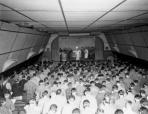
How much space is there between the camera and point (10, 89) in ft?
27.9

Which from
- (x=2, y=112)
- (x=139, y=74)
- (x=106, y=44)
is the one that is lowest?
(x=2, y=112)

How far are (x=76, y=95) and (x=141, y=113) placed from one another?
2.24 meters

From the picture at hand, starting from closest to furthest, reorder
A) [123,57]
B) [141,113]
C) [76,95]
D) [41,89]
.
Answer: [141,113], [76,95], [41,89], [123,57]

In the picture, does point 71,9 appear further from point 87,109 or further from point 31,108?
point 31,108

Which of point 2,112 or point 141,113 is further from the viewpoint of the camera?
point 2,112

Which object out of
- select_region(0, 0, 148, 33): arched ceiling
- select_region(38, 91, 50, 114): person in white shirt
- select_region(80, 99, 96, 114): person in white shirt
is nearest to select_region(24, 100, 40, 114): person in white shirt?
select_region(38, 91, 50, 114): person in white shirt

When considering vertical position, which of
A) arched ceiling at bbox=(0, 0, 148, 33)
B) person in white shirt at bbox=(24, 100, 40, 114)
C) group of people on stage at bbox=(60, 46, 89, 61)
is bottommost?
person in white shirt at bbox=(24, 100, 40, 114)

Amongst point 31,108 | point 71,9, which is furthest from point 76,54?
point 71,9

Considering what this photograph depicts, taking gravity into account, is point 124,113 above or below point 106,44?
below

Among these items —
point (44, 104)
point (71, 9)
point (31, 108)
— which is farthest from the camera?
point (44, 104)

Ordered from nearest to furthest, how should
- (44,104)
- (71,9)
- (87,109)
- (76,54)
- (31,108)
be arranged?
(71,9) < (87,109) < (31,108) < (44,104) < (76,54)

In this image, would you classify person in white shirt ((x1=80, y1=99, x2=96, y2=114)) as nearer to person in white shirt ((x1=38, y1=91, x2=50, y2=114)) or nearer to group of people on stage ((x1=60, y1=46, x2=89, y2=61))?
person in white shirt ((x1=38, y1=91, x2=50, y2=114))

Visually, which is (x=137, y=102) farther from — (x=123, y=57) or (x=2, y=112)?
(x=123, y=57)

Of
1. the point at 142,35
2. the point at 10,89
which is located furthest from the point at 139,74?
the point at 10,89
